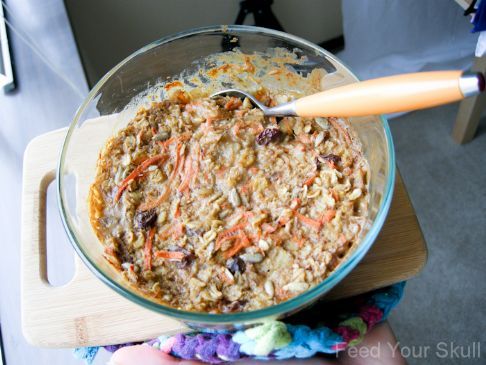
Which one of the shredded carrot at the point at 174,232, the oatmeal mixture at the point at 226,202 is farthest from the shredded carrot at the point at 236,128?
the shredded carrot at the point at 174,232

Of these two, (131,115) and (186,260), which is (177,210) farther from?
(131,115)

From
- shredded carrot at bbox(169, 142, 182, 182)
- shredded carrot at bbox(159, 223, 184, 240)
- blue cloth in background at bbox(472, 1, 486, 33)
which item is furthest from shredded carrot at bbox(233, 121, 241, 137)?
blue cloth in background at bbox(472, 1, 486, 33)

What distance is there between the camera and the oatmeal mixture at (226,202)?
2.85ft

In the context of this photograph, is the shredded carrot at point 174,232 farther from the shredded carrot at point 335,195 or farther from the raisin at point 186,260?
the shredded carrot at point 335,195

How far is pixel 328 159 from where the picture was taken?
0.96 meters

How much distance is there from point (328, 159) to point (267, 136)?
0.13 metres

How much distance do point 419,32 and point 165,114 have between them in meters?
1.21

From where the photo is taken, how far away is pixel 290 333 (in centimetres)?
84

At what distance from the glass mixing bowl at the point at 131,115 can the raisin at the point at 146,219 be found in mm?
84

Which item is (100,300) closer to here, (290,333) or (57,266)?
(57,266)

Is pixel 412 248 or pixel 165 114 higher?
pixel 165 114

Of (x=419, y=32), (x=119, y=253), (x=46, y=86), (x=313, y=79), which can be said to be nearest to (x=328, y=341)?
(x=119, y=253)

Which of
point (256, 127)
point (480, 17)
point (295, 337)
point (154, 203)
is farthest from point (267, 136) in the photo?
point (480, 17)

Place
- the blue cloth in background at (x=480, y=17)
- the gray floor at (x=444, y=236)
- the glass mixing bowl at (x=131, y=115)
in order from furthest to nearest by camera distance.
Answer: the gray floor at (x=444, y=236) < the blue cloth in background at (x=480, y=17) < the glass mixing bowl at (x=131, y=115)
